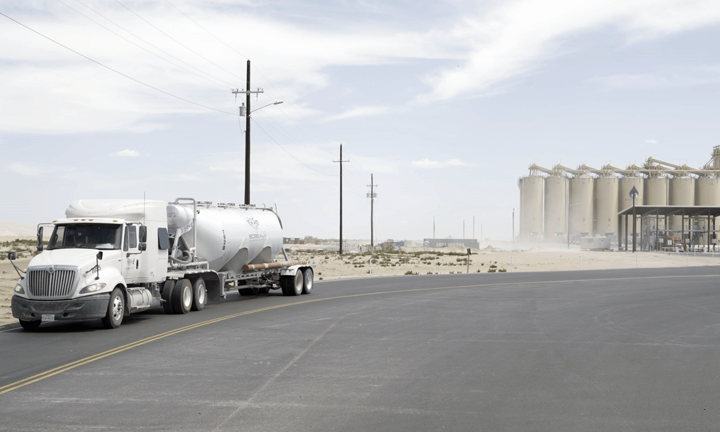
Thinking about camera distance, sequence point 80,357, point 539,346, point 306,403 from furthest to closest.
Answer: point 539,346 → point 80,357 → point 306,403

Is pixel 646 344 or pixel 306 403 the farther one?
pixel 646 344

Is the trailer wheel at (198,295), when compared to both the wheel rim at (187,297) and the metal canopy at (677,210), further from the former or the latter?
the metal canopy at (677,210)

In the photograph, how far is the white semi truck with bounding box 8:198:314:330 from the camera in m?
15.6

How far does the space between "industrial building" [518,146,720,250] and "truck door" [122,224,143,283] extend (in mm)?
102652

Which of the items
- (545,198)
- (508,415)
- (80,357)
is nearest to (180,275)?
(80,357)

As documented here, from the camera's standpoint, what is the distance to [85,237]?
17219mm

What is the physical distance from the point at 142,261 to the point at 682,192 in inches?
4465

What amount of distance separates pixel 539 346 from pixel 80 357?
8.15 metres

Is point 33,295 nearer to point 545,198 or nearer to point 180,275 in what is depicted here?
point 180,275

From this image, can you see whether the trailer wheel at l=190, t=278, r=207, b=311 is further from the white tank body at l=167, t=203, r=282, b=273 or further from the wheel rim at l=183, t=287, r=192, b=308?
the white tank body at l=167, t=203, r=282, b=273

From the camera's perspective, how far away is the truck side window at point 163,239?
1917cm

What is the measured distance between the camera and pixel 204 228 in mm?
21562

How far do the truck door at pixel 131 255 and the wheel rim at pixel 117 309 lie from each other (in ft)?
3.16

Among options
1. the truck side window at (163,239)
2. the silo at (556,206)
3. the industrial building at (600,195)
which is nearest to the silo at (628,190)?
the industrial building at (600,195)
